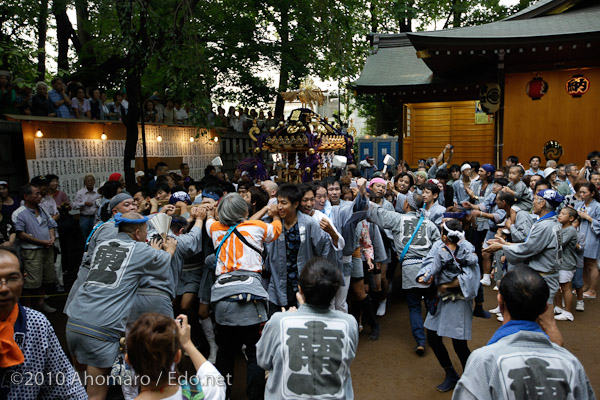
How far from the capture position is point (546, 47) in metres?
10.8

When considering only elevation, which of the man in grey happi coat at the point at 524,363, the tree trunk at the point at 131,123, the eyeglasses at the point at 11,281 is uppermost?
the tree trunk at the point at 131,123

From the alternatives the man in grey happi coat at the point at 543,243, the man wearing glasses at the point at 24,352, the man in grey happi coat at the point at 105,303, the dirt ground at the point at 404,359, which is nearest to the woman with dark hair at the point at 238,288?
the man in grey happi coat at the point at 105,303

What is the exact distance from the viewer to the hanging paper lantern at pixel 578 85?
12.0m

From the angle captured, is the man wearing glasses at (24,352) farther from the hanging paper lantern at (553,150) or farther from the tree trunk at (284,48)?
the tree trunk at (284,48)

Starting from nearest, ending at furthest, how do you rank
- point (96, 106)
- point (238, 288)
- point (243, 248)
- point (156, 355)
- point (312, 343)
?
point (156, 355) < point (312, 343) < point (238, 288) < point (243, 248) < point (96, 106)

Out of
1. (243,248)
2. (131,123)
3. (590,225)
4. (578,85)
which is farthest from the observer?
(578,85)

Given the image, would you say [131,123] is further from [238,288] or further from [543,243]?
[543,243]

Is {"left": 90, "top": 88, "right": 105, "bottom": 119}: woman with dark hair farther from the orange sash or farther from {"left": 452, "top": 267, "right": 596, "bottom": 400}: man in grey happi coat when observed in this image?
{"left": 452, "top": 267, "right": 596, "bottom": 400}: man in grey happi coat

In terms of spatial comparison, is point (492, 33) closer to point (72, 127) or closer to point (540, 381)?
point (72, 127)

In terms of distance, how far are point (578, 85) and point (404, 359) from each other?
1068 cm

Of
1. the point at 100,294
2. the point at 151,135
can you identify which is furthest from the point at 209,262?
the point at 151,135

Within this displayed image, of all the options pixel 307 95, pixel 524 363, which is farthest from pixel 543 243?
pixel 307 95

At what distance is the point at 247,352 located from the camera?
383 cm

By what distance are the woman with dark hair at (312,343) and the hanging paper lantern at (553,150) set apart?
12.3 m
